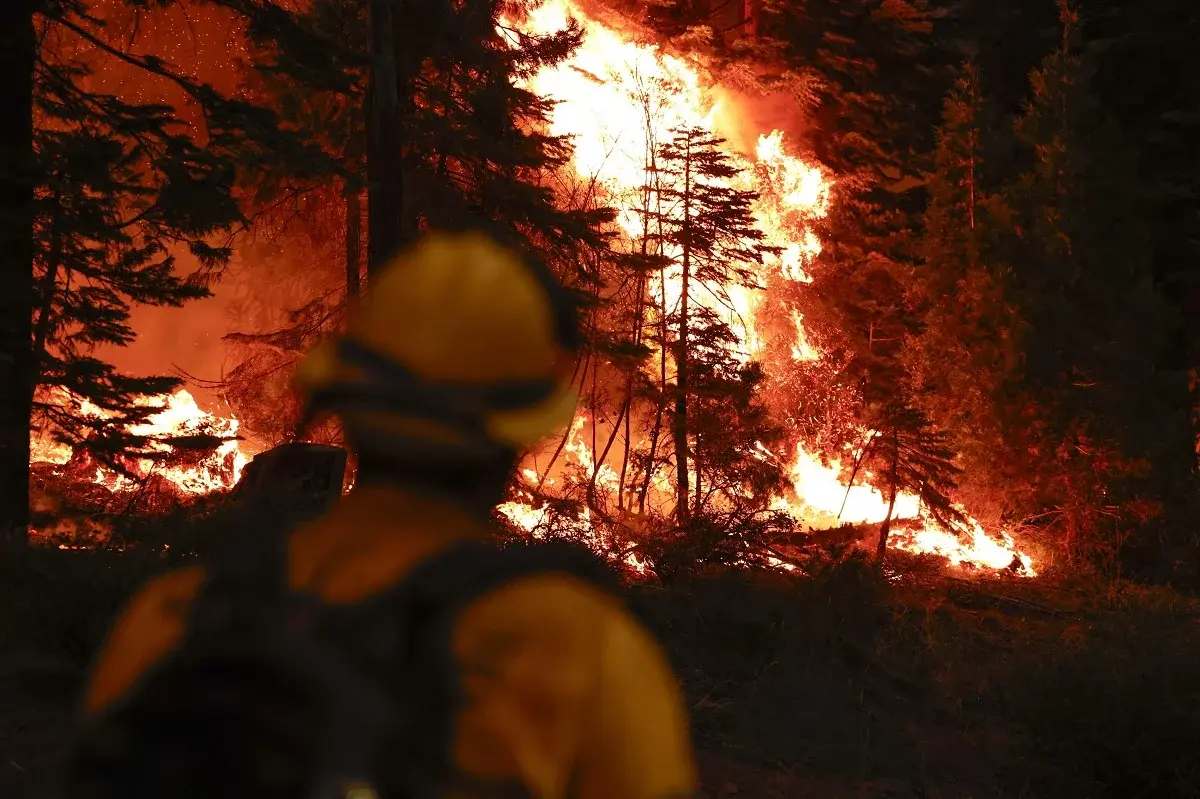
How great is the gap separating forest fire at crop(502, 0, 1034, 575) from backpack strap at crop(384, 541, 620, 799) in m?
15.3

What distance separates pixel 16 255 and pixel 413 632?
9837 mm

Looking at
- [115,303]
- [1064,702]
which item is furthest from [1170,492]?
[115,303]

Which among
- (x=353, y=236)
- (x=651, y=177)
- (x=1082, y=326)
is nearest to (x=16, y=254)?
(x=353, y=236)

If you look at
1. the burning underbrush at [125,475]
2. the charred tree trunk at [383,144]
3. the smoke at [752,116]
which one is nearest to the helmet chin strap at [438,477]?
the burning underbrush at [125,475]

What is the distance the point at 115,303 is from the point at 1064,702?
9.20 metres

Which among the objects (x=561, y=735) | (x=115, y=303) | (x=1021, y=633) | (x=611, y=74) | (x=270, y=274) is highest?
(x=611, y=74)

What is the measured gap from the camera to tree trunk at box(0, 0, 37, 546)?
30.6 ft

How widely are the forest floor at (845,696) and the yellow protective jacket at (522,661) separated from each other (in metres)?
4.22

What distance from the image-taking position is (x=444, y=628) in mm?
994

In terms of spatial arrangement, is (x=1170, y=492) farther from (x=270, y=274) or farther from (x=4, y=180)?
(x=4, y=180)

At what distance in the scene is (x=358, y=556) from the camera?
1075mm

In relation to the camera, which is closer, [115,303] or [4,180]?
[4,180]

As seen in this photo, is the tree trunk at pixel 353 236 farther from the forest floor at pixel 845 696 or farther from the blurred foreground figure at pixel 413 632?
the blurred foreground figure at pixel 413 632

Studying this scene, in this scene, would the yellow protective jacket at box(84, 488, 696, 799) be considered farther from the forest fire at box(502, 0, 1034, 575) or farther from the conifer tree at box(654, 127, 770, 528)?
the conifer tree at box(654, 127, 770, 528)
